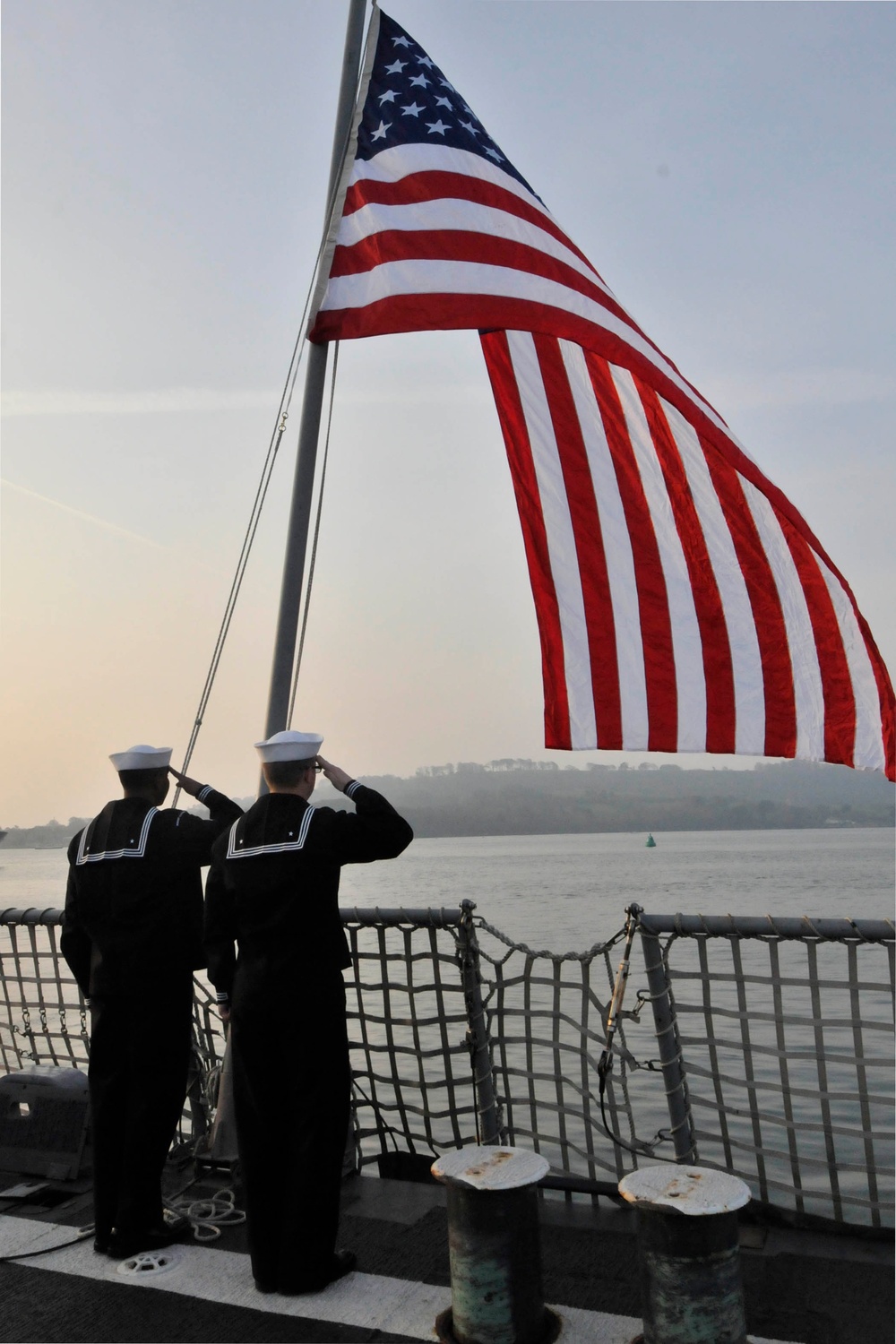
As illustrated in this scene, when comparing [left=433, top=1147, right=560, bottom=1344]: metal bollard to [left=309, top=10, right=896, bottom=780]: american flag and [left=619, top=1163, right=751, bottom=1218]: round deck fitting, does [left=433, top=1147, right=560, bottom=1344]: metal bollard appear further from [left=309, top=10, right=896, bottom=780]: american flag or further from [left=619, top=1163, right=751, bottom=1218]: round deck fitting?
[left=309, top=10, right=896, bottom=780]: american flag

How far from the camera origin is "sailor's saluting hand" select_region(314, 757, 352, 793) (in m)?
3.71

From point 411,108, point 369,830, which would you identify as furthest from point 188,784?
point 411,108

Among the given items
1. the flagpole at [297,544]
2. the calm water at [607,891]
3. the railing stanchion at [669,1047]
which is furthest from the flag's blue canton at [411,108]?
the calm water at [607,891]

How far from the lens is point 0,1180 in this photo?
15.1ft

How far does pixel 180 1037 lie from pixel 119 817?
2.83ft

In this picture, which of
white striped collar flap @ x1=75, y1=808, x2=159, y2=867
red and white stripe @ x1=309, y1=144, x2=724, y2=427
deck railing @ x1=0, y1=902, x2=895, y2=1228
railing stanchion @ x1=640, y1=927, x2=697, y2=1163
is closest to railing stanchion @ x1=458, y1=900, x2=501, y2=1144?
deck railing @ x1=0, y1=902, x2=895, y2=1228

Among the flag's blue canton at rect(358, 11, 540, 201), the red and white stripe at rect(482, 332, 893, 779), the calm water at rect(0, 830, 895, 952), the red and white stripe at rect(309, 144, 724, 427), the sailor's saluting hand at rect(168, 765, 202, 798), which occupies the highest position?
the flag's blue canton at rect(358, 11, 540, 201)

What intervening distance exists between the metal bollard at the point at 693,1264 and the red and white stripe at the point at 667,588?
2.17 m

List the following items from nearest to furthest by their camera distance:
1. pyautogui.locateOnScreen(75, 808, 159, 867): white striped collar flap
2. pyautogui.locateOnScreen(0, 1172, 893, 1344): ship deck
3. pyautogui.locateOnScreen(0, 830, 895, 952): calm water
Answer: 1. pyautogui.locateOnScreen(0, 1172, 893, 1344): ship deck
2. pyautogui.locateOnScreen(75, 808, 159, 867): white striped collar flap
3. pyautogui.locateOnScreen(0, 830, 895, 952): calm water

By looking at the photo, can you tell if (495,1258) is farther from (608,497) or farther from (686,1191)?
(608,497)

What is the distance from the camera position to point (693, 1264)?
110 inches

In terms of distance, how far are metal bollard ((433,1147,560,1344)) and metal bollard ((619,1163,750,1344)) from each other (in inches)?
14.3

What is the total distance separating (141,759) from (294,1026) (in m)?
1.26

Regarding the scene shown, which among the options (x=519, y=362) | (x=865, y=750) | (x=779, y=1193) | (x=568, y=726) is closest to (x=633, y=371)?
(x=519, y=362)
